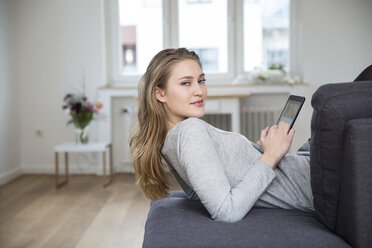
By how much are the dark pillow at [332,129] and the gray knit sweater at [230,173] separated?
0.57 ft

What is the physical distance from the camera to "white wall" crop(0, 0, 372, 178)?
450 centimetres

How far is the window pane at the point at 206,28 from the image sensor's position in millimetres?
4754

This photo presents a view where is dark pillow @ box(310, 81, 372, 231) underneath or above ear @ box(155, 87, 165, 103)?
underneath

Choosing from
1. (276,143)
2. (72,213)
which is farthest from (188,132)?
(72,213)

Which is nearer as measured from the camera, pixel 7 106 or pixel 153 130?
pixel 153 130

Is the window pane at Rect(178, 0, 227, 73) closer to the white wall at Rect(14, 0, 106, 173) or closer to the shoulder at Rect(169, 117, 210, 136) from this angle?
the white wall at Rect(14, 0, 106, 173)

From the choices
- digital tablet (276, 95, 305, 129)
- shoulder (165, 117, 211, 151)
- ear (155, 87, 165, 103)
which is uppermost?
ear (155, 87, 165, 103)

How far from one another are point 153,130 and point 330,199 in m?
0.60

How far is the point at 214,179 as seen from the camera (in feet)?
4.00

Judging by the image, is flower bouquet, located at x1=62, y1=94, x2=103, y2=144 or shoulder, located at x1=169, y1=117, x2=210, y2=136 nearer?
shoulder, located at x1=169, y1=117, x2=210, y2=136

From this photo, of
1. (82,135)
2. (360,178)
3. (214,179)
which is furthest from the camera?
(82,135)

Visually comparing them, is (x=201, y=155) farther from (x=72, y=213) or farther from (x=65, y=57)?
(x=65, y=57)

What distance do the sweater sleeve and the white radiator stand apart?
132 inches

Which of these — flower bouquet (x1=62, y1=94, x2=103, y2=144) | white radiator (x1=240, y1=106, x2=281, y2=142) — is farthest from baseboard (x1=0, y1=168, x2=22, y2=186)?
white radiator (x1=240, y1=106, x2=281, y2=142)
